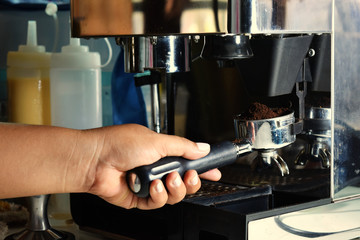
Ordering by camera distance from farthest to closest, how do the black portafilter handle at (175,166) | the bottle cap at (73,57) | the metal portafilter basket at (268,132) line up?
1. the bottle cap at (73,57)
2. the metal portafilter basket at (268,132)
3. the black portafilter handle at (175,166)

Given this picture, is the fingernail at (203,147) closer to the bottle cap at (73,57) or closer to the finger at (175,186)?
the finger at (175,186)

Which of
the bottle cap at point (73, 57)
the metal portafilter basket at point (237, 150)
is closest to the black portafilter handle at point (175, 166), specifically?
the metal portafilter basket at point (237, 150)

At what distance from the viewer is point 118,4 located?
847 millimetres

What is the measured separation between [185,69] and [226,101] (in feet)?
0.46

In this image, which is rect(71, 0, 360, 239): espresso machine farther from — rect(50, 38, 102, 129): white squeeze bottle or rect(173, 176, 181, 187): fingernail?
rect(50, 38, 102, 129): white squeeze bottle

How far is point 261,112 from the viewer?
894 millimetres

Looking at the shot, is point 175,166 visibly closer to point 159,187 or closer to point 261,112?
point 159,187

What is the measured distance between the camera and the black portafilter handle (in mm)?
750

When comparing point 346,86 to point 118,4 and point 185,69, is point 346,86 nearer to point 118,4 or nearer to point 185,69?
point 185,69

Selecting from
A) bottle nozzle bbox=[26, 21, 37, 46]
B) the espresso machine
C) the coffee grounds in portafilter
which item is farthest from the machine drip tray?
bottle nozzle bbox=[26, 21, 37, 46]

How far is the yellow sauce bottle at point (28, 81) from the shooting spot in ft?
4.21

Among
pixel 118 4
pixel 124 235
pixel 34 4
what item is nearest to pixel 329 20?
pixel 118 4

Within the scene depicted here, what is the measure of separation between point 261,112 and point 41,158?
0.29 m

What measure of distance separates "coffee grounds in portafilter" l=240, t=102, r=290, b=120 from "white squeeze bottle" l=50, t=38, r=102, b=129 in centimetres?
46
